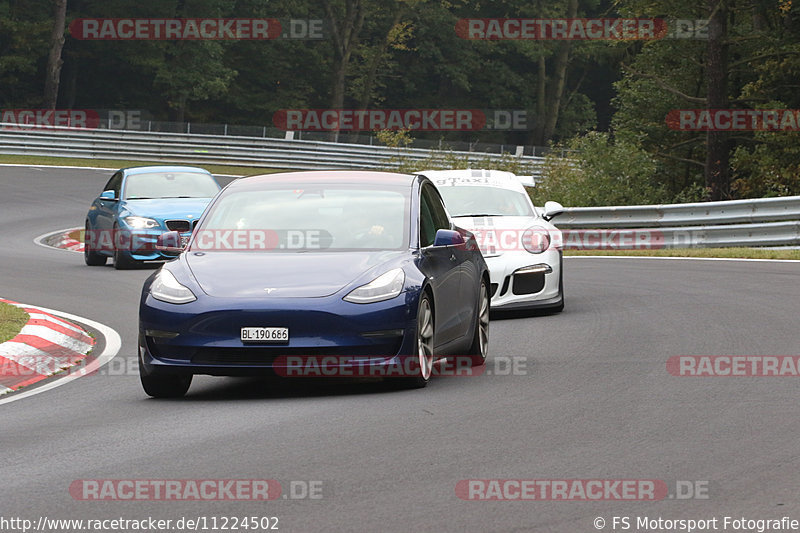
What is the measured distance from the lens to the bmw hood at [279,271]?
9273mm

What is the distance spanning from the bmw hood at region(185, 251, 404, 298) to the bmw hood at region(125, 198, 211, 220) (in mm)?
12715

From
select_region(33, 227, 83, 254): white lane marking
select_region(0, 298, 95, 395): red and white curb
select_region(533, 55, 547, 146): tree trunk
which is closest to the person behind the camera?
select_region(0, 298, 95, 395): red and white curb

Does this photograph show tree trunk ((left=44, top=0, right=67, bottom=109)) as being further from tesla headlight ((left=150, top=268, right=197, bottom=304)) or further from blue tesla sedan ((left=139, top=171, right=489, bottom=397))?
tesla headlight ((left=150, top=268, right=197, bottom=304))

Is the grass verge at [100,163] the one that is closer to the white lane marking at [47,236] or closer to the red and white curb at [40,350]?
the white lane marking at [47,236]

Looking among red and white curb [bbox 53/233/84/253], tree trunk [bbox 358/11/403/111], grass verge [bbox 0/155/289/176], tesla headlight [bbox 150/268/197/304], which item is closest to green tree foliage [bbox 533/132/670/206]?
red and white curb [bbox 53/233/84/253]

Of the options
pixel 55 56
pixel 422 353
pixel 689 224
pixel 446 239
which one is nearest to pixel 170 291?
pixel 422 353

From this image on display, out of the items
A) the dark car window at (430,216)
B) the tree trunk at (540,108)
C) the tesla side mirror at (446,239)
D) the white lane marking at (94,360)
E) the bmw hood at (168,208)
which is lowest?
the white lane marking at (94,360)

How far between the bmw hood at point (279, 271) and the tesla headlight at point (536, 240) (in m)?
5.39

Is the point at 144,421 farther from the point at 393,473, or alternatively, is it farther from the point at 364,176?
the point at 364,176

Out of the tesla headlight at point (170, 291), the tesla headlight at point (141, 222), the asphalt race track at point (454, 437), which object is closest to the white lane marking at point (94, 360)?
the asphalt race track at point (454, 437)

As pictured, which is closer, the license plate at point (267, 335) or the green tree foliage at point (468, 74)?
the license plate at point (267, 335)

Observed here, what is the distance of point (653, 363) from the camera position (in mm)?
10898

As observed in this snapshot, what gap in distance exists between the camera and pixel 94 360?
11797 mm

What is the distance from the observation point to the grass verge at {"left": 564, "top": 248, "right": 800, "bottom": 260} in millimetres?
22406
